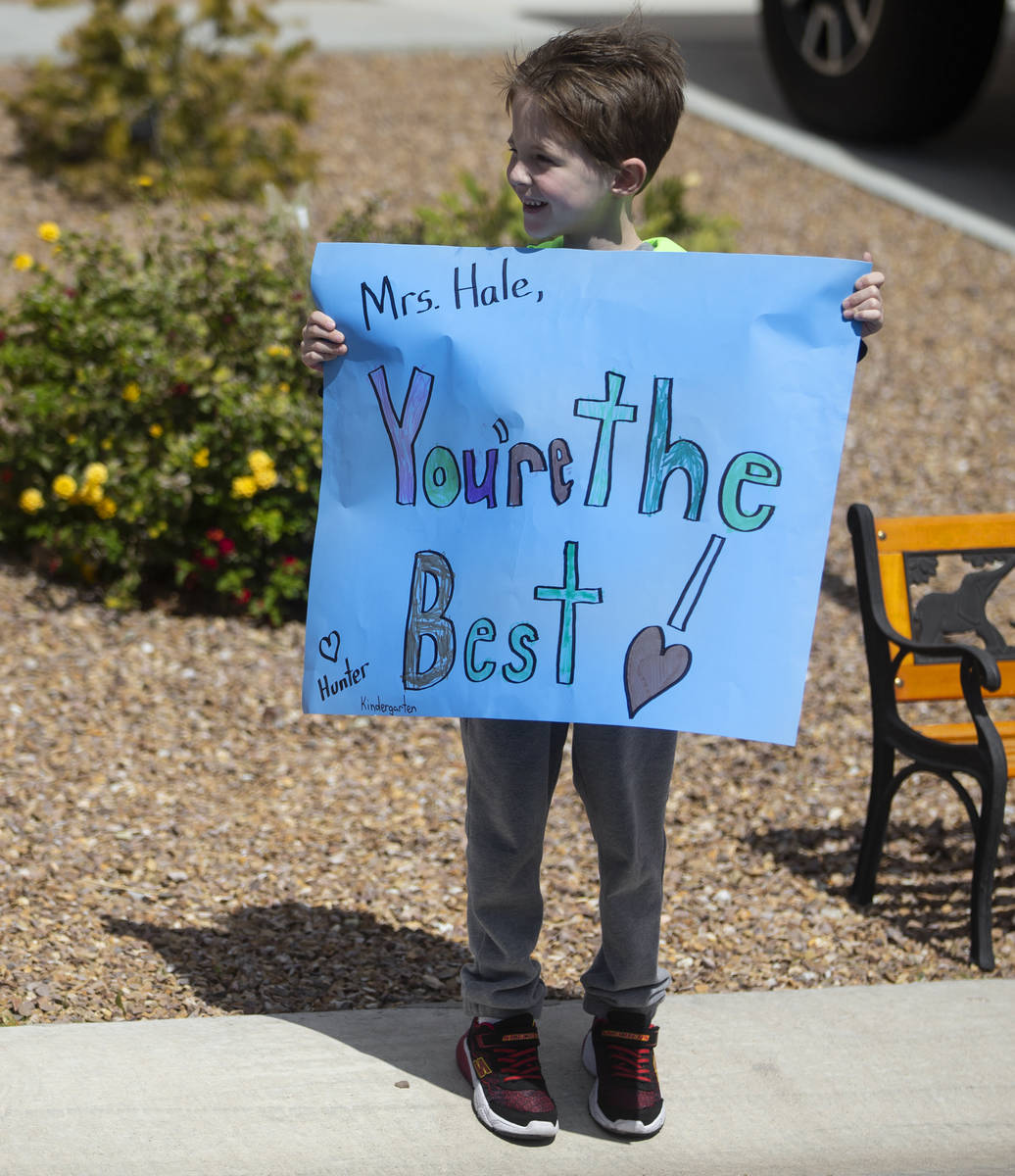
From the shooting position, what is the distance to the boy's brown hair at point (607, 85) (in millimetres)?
2285

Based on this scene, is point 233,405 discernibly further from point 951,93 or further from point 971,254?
point 951,93

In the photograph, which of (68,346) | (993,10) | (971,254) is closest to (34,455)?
(68,346)

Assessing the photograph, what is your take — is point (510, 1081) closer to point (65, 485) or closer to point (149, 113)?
point (65, 485)

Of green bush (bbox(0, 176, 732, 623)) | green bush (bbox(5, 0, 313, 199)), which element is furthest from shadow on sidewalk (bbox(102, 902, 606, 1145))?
green bush (bbox(5, 0, 313, 199))

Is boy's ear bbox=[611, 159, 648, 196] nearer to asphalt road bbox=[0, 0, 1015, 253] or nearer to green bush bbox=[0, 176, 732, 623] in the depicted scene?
green bush bbox=[0, 176, 732, 623]

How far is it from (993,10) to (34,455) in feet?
20.5

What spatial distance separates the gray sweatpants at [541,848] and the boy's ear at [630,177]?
0.86 m

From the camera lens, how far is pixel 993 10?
27.6 ft

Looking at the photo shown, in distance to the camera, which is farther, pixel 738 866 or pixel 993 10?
pixel 993 10

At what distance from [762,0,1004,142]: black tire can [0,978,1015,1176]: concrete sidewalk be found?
6778mm

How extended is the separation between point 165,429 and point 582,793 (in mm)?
2436

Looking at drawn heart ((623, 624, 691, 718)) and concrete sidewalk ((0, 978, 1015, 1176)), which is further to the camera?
concrete sidewalk ((0, 978, 1015, 1176))

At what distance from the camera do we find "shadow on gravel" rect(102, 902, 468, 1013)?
10.2 feet

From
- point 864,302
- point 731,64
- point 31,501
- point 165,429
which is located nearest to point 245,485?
point 165,429
